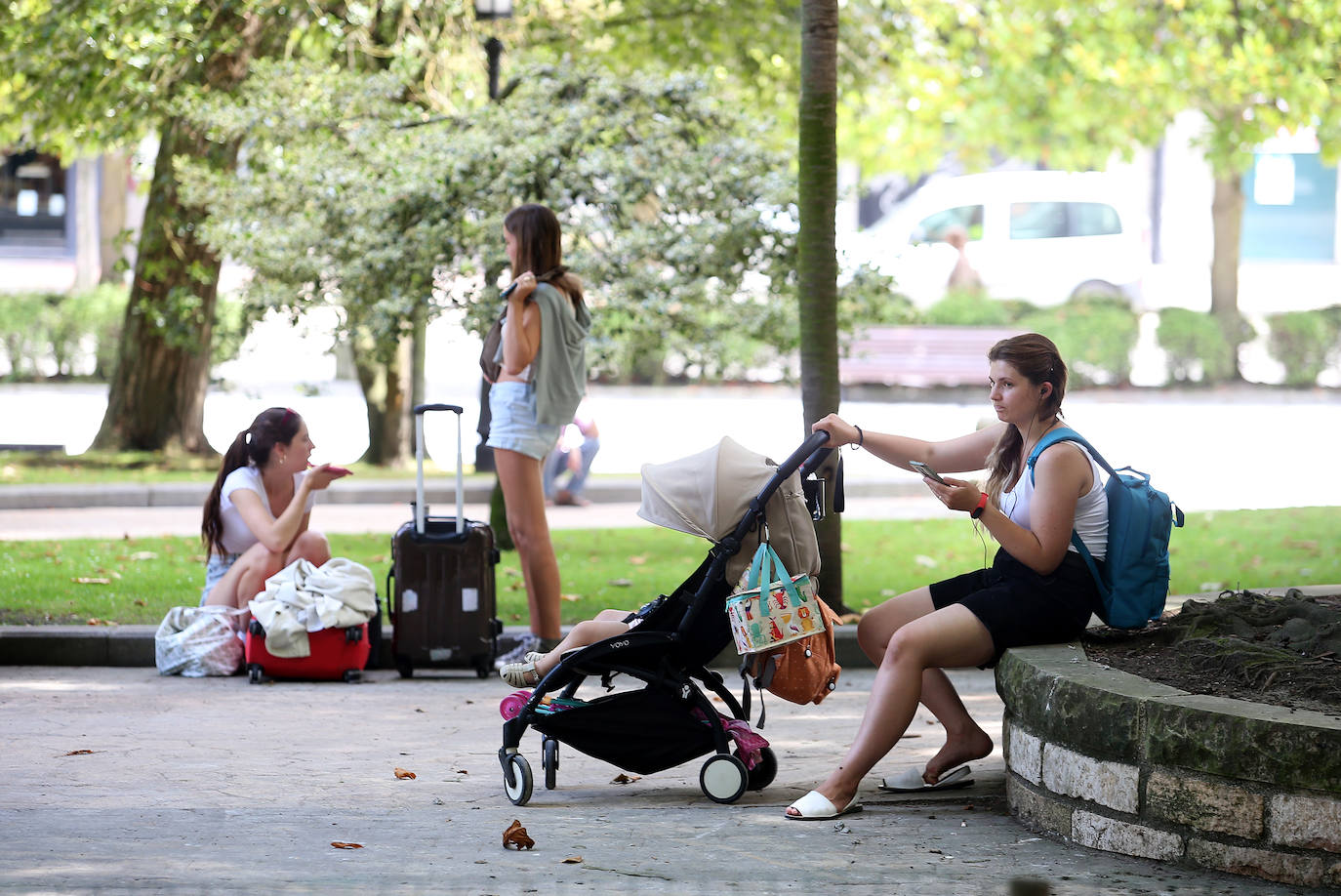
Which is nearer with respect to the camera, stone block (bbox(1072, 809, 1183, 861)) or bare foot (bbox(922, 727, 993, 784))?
stone block (bbox(1072, 809, 1183, 861))

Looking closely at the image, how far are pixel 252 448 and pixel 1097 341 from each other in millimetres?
17850

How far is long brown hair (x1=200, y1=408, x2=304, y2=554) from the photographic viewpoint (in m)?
7.21

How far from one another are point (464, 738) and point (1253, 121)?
17064 millimetres

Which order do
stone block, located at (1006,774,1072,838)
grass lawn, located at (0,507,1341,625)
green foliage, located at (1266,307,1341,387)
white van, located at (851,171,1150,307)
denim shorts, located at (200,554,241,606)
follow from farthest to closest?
white van, located at (851,171,1150,307) < green foliage, located at (1266,307,1341,387) < grass lawn, located at (0,507,1341,625) < denim shorts, located at (200,554,241,606) < stone block, located at (1006,774,1072,838)

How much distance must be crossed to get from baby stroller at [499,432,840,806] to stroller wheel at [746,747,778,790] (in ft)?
0.36

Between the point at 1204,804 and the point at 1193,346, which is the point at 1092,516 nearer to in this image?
the point at 1204,804

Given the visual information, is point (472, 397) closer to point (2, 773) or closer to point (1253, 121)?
point (1253, 121)

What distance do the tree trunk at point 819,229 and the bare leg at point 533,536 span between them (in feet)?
5.21

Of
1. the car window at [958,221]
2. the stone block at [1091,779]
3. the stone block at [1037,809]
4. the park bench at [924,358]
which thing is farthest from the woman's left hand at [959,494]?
the car window at [958,221]

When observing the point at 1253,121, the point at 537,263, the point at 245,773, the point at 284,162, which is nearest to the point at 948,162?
the point at 1253,121

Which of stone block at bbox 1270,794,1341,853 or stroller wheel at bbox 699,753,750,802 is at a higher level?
stone block at bbox 1270,794,1341,853

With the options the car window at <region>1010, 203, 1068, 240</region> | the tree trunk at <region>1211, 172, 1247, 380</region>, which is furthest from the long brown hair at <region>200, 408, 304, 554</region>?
the car window at <region>1010, 203, 1068, 240</region>

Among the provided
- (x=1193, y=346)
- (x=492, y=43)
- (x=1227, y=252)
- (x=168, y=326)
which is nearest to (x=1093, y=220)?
(x=1227, y=252)

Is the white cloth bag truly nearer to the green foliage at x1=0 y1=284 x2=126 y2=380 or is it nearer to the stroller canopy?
the stroller canopy
